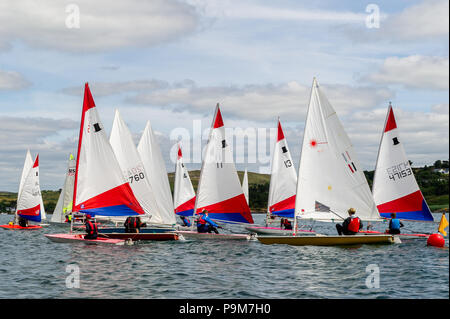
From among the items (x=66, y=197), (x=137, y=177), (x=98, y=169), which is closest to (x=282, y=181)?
(x=137, y=177)

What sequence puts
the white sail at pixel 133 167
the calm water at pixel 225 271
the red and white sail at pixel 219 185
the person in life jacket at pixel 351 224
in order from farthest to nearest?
the white sail at pixel 133 167
the red and white sail at pixel 219 185
the person in life jacket at pixel 351 224
the calm water at pixel 225 271

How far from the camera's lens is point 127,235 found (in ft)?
104

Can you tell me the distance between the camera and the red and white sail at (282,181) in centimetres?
4550

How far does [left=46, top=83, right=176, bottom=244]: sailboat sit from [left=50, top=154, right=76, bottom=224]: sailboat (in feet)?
83.9

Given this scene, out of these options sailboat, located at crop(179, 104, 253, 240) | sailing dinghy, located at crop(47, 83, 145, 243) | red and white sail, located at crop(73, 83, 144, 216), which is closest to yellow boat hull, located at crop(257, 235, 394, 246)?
sailboat, located at crop(179, 104, 253, 240)

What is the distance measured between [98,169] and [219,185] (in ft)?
27.0

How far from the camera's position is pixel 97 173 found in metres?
32.8

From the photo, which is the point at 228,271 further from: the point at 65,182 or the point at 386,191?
the point at 65,182

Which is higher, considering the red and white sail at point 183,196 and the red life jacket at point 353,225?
the red and white sail at point 183,196

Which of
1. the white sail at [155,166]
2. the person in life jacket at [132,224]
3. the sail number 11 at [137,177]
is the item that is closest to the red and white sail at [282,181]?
the white sail at [155,166]

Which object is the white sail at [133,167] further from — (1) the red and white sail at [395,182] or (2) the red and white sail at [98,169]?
(1) the red and white sail at [395,182]
